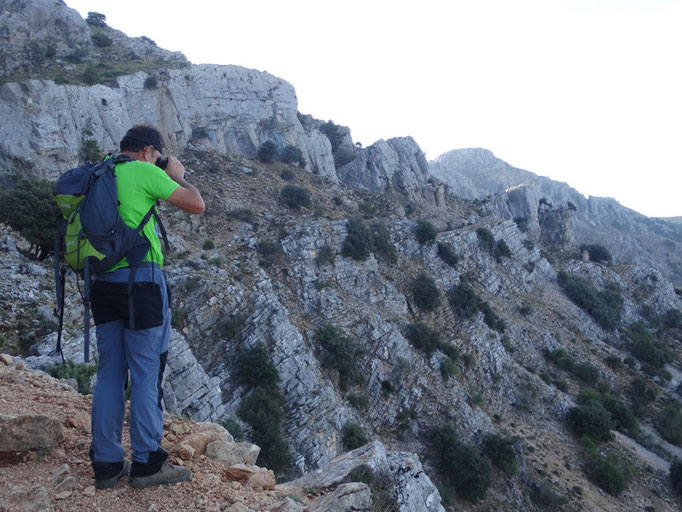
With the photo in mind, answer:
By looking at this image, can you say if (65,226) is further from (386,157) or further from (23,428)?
(386,157)

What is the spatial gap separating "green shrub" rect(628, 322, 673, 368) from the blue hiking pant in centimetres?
3439

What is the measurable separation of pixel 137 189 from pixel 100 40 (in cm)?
4119

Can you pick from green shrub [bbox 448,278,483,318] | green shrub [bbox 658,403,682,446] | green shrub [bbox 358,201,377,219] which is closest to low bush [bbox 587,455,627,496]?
green shrub [bbox 658,403,682,446]

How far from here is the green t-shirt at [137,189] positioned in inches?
119

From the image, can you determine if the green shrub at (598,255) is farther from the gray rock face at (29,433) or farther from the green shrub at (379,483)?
the gray rock face at (29,433)

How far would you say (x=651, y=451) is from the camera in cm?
2088

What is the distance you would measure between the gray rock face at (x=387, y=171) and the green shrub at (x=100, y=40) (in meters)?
24.5

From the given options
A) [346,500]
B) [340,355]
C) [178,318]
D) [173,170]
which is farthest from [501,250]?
[173,170]

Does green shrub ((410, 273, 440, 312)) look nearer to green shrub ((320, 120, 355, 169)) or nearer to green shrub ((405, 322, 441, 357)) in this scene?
green shrub ((405, 322, 441, 357))

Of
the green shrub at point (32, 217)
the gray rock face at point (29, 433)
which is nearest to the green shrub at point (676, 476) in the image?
the gray rock face at point (29, 433)

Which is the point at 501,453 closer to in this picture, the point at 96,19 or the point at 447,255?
the point at 447,255

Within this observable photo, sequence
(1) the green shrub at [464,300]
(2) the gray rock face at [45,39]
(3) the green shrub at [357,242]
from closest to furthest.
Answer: (3) the green shrub at [357,242]
(1) the green shrub at [464,300]
(2) the gray rock face at [45,39]

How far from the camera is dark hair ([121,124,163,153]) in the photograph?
3.31 metres

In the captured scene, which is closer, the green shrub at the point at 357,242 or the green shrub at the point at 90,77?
the green shrub at the point at 357,242
